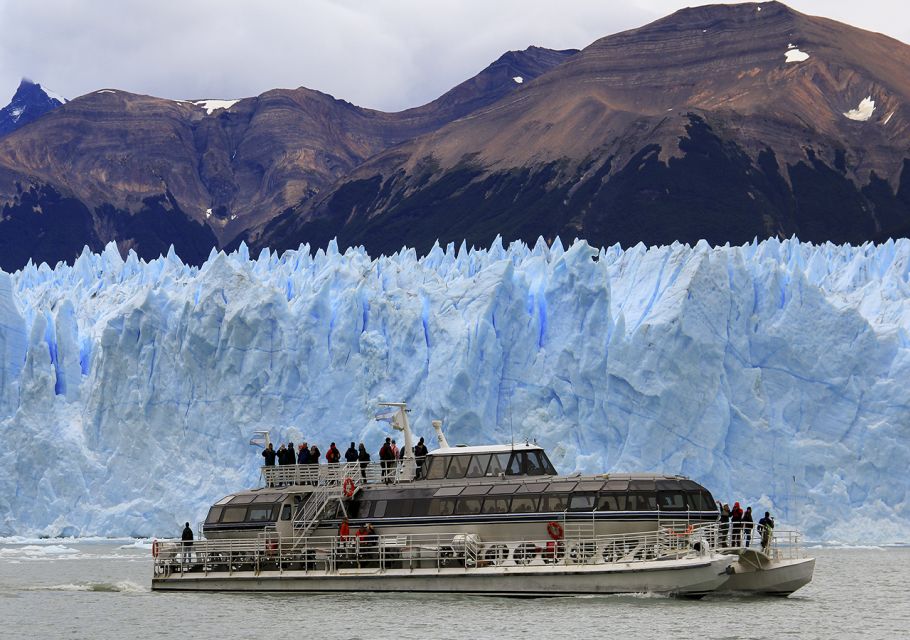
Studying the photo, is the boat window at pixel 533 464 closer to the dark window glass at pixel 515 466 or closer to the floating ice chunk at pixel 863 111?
the dark window glass at pixel 515 466

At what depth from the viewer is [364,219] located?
15725 centimetres

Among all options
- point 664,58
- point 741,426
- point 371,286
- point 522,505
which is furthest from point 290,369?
point 664,58

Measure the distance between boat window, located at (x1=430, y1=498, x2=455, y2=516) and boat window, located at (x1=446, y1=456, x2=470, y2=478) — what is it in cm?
137

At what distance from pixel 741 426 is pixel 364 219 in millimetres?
108039

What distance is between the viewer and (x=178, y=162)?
543ft

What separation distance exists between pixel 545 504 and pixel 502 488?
4.37ft

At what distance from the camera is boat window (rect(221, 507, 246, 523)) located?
125 feet

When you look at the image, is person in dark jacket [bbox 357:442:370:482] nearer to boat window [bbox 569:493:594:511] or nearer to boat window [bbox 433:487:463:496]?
boat window [bbox 433:487:463:496]

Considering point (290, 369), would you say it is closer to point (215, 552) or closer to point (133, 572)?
point (133, 572)

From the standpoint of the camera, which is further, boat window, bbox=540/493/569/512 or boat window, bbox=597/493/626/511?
boat window, bbox=540/493/569/512

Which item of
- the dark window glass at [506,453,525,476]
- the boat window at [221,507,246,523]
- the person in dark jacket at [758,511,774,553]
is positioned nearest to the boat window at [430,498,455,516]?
the dark window glass at [506,453,525,476]

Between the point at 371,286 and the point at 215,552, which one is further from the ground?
the point at 371,286

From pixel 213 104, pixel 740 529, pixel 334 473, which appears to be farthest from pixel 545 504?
pixel 213 104

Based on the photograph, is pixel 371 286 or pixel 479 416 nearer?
pixel 479 416
